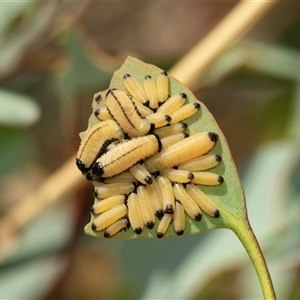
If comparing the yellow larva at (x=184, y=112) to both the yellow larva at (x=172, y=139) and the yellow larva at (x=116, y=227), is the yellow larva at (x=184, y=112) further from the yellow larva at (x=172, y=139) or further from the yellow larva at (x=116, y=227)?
the yellow larva at (x=116, y=227)

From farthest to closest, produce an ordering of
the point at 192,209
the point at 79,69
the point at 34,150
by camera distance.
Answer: the point at 34,150, the point at 79,69, the point at 192,209

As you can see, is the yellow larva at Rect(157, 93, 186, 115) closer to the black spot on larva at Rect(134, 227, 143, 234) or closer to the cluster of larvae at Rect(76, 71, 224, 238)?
the cluster of larvae at Rect(76, 71, 224, 238)

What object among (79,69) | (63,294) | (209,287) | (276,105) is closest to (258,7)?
(276,105)

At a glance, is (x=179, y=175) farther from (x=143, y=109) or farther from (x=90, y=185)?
(x=90, y=185)

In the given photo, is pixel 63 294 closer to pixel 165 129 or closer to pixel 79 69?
→ pixel 79 69

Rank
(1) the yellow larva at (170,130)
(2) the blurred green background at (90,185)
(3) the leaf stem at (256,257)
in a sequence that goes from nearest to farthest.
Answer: (3) the leaf stem at (256,257)
(1) the yellow larva at (170,130)
(2) the blurred green background at (90,185)

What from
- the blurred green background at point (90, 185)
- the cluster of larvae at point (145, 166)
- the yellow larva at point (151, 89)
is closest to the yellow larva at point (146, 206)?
the cluster of larvae at point (145, 166)
